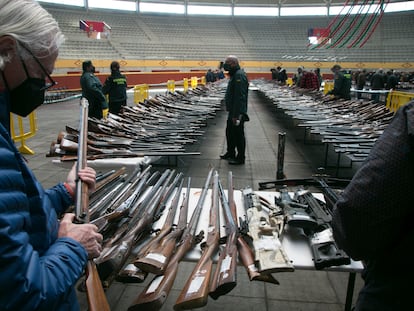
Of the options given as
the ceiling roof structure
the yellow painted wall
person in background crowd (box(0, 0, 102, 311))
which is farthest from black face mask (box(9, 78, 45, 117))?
the ceiling roof structure

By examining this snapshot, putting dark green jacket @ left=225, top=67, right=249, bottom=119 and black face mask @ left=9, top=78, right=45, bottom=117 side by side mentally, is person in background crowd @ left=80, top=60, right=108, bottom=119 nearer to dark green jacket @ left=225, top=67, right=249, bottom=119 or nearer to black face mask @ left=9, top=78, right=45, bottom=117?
dark green jacket @ left=225, top=67, right=249, bottom=119

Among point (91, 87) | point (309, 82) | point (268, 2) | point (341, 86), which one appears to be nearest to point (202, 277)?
point (91, 87)

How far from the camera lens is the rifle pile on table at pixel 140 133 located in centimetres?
420

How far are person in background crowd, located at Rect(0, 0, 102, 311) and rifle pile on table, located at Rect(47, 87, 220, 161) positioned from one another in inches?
112

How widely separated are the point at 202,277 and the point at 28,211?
0.95 metres

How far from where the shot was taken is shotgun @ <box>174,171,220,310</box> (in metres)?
1.48

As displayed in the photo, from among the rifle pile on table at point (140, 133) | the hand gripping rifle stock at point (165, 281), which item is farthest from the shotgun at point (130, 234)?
the rifle pile on table at point (140, 133)

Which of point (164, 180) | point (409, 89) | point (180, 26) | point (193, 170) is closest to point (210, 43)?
point (180, 26)

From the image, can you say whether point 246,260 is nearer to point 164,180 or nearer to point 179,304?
point 179,304

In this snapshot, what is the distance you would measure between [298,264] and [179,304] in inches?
31.0

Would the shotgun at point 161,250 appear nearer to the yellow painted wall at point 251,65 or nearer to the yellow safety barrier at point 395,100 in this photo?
the yellow safety barrier at point 395,100

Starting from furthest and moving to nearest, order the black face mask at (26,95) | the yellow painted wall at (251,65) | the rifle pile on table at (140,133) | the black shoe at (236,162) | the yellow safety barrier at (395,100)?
the yellow painted wall at (251,65) < the yellow safety barrier at (395,100) < the black shoe at (236,162) < the rifle pile on table at (140,133) < the black face mask at (26,95)

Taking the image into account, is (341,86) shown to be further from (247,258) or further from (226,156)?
(247,258)

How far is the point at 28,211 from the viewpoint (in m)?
1.08
